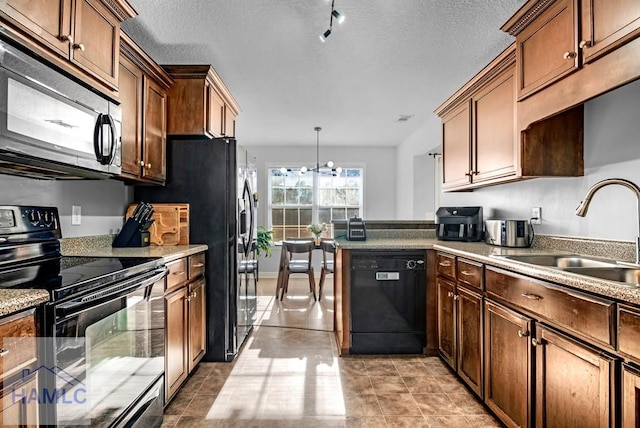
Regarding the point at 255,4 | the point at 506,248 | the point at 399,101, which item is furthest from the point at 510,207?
the point at 255,4

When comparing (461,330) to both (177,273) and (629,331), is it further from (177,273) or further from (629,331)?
(177,273)

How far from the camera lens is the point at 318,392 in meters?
2.29

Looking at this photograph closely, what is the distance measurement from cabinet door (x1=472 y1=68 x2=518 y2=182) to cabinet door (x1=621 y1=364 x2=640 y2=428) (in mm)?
1411

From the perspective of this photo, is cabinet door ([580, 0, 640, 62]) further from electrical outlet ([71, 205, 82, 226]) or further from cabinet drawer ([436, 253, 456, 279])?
electrical outlet ([71, 205, 82, 226])

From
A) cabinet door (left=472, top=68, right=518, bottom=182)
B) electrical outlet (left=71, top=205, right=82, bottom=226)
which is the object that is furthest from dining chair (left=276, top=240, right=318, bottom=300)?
electrical outlet (left=71, top=205, right=82, bottom=226)

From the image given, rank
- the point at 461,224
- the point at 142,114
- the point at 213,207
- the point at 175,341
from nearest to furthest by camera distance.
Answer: the point at 175,341 → the point at 142,114 → the point at 213,207 → the point at 461,224

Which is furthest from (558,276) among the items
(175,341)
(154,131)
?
(154,131)

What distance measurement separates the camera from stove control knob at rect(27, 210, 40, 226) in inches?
71.4

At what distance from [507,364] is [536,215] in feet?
4.00

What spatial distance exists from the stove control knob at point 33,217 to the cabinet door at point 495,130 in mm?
2728

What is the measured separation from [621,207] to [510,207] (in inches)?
40.9

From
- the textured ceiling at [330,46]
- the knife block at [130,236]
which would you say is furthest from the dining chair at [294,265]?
the knife block at [130,236]

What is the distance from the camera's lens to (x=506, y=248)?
2516 millimetres

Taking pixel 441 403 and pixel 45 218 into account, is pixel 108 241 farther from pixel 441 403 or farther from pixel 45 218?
pixel 441 403
